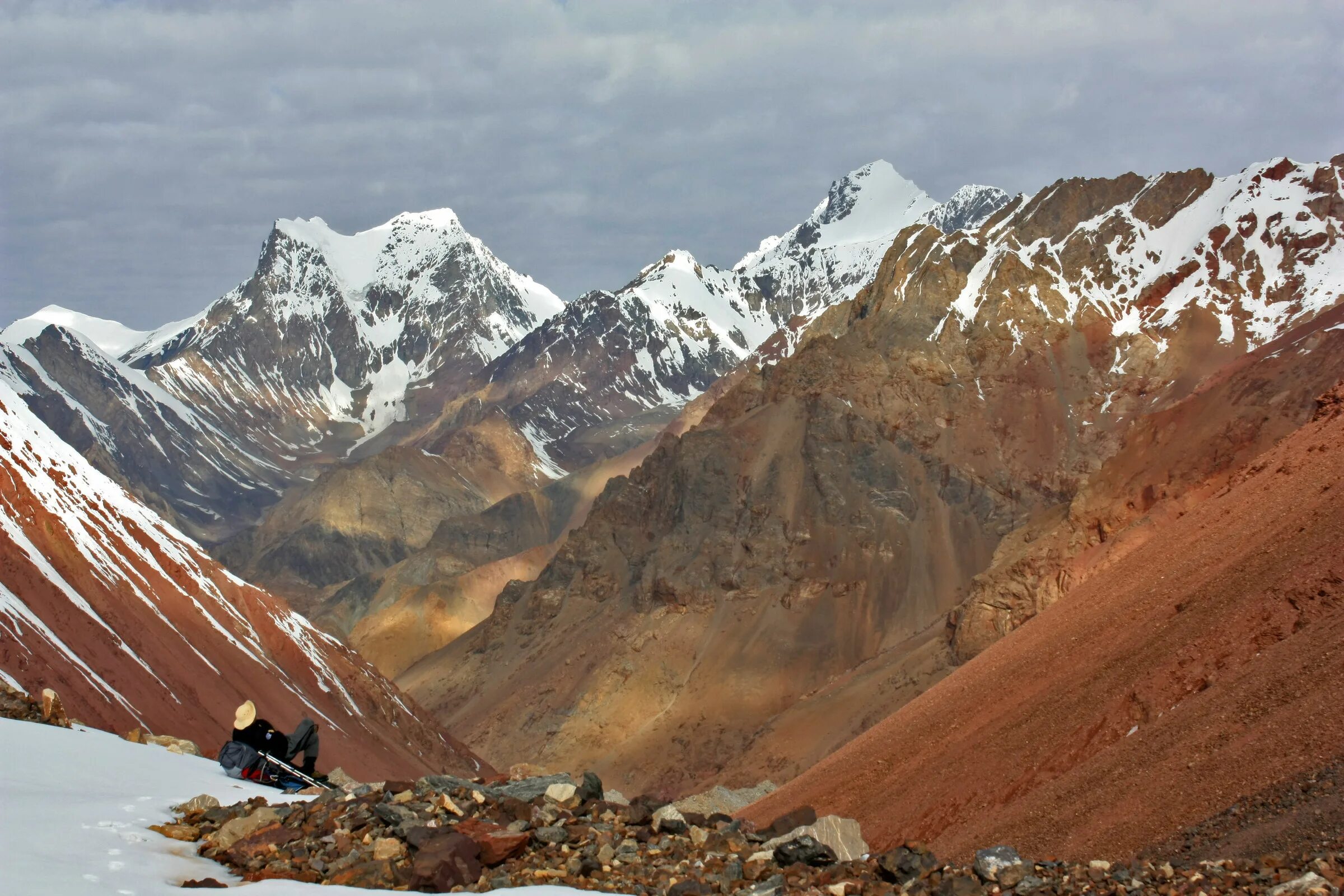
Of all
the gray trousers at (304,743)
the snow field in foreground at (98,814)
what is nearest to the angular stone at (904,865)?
the snow field in foreground at (98,814)

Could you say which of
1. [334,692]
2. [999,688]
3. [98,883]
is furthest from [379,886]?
[334,692]

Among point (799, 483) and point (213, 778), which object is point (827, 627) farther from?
point (213, 778)

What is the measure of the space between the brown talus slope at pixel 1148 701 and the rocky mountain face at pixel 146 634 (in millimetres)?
23112

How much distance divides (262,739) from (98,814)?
4.05m

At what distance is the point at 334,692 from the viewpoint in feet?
246

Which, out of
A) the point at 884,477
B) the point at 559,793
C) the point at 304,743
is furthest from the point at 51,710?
the point at 884,477

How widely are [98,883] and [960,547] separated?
109049mm

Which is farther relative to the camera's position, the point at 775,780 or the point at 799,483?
the point at 799,483

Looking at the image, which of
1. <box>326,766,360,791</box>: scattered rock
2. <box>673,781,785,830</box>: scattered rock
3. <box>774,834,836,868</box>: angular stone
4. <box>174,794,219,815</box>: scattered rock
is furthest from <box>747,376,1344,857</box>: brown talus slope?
<box>174,794,219,815</box>: scattered rock

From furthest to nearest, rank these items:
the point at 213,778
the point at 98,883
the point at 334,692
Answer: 1. the point at 334,692
2. the point at 213,778
3. the point at 98,883

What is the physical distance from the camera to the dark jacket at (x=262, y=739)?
19312mm

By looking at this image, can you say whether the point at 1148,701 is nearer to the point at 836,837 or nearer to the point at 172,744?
the point at 836,837

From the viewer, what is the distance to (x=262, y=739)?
764 inches

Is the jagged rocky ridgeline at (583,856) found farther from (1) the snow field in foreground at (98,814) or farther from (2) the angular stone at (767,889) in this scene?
(1) the snow field in foreground at (98,814)
